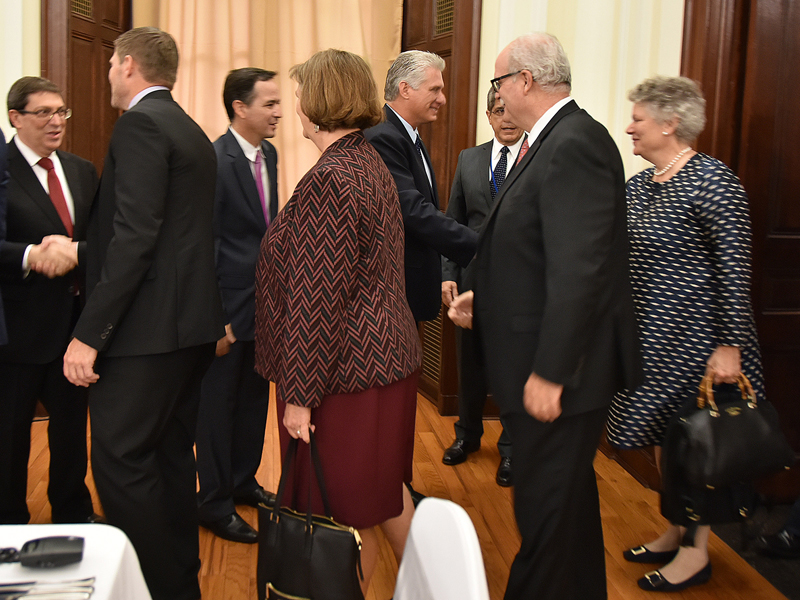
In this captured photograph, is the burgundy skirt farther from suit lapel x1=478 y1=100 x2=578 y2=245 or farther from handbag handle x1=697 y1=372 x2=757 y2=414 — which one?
handbag handle x1=697 y1=372 x2=757 y2=414

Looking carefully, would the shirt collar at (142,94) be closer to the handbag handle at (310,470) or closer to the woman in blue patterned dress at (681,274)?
the handbag handle at (310,470)

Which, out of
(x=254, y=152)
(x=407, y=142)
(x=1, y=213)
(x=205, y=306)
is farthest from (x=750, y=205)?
(x=1, y=213)

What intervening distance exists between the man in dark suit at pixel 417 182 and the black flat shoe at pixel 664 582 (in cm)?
116

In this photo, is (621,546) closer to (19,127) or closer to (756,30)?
(756,30)

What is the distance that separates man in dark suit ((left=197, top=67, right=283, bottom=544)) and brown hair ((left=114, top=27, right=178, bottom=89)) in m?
0.65

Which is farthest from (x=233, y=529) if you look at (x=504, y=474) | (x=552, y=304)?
(x=552, y=304)

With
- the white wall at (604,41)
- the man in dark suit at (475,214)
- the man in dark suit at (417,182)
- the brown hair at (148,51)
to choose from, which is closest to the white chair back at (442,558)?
the brown hair at (148,51)

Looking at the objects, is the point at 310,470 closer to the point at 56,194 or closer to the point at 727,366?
the point at 727,366

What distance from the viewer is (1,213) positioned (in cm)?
231

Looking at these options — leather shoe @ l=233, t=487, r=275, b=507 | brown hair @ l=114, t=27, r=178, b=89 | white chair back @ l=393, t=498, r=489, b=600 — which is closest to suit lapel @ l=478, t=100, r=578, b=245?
white chair back @ l=393, t=498, r=489, b=600

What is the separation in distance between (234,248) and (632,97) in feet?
4.82

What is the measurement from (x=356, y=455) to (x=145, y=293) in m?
0.70

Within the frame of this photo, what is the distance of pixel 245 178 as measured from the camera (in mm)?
2717

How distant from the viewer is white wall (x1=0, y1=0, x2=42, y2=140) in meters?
3.73
